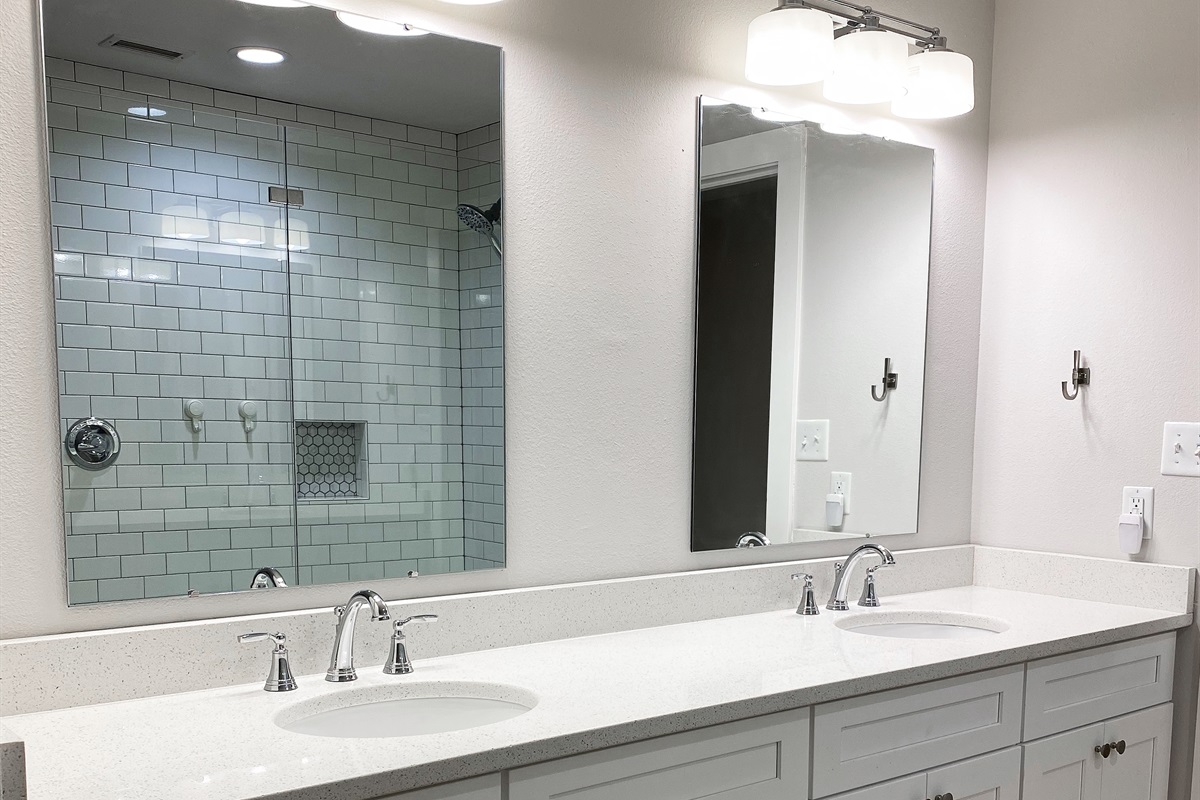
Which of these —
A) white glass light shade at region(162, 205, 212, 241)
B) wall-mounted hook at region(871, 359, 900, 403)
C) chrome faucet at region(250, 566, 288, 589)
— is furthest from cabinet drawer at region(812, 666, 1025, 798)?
white glass light shade at region(162, 205, 212, 241)

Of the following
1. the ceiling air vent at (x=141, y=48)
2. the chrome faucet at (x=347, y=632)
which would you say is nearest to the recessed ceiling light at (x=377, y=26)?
the ceiling air vent at (x=141, y=48)

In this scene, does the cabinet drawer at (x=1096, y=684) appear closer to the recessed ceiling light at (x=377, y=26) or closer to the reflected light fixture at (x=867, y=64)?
the reflected light fixture at (x=867, y=64)

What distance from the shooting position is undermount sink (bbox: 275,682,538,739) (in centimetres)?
151

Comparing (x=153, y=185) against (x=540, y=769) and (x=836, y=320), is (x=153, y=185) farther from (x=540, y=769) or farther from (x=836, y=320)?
(x=836, y=320)

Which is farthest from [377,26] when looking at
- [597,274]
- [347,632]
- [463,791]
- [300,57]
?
[463,791]

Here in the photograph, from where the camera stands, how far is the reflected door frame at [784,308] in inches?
87.8

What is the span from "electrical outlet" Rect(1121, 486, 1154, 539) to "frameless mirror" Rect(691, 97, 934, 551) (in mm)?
484

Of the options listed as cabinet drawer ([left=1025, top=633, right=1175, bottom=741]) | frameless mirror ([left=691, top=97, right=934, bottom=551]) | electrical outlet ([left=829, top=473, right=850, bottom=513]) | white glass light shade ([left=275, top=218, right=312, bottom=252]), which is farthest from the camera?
electrical outlet ([left=829, top=473, right=850, bottom=513])

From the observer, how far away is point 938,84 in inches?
91.0

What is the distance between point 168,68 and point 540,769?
3.73 ft

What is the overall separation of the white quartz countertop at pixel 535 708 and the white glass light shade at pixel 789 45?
3.71 ft

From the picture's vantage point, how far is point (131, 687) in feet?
4.83

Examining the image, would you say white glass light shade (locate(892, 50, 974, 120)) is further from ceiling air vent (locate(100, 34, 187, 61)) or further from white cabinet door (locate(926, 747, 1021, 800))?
ceiling air vent (locate(100, 34, 187, 61))

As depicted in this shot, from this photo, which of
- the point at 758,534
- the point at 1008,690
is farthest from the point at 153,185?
the point at 1008,690
